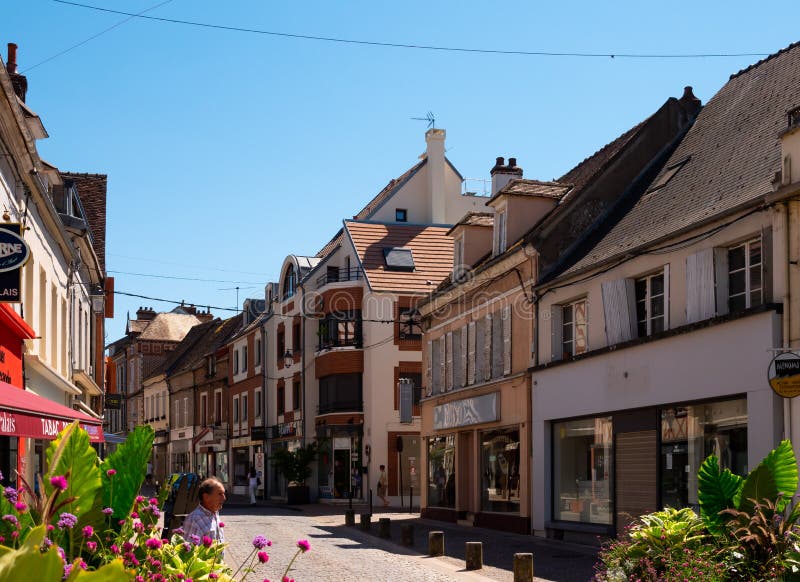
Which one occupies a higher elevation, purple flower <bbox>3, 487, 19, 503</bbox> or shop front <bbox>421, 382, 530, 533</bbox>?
purple flower <bbox>3, 487, 19, 503</bbox>

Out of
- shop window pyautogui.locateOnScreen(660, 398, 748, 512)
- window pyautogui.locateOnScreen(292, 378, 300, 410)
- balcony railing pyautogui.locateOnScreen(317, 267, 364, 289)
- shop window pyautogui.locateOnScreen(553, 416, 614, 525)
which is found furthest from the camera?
window pyautogui.locateOnScreen(292, 378, 300, 410)

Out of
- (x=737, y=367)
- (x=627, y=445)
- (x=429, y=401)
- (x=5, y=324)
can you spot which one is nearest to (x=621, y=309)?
(x=627, y=445)

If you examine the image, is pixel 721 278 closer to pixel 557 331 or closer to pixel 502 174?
pixel 557 331

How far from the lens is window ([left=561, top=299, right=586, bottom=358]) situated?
21875 mm

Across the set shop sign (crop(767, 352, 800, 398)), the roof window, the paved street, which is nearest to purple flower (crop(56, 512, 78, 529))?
the paved street

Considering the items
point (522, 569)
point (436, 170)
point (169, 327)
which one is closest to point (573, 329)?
point (522, 569)

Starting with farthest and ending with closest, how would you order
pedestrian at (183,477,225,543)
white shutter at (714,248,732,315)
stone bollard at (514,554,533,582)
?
white shutter at (714,248,732,315)
stone bollard at (514,554,533,582)
pedestrian at (183,477,225,543)

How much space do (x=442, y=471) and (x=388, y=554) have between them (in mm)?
11152

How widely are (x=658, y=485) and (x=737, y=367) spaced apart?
3309 millimetres

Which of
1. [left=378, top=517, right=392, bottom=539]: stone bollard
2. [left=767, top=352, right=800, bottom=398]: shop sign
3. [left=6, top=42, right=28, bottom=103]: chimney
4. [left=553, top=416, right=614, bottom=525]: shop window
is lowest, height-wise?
[left=378, top=517, right=392, bottom=539]: stone bollard

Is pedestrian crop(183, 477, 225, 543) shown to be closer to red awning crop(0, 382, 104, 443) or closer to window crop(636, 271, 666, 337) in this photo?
red awning crop(0, 382, 104, 443)

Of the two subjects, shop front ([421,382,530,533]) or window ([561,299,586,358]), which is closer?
window ([561,299,586,358])

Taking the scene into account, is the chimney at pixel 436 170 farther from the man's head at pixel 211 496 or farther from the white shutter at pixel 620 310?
the man's head at pixel 211 496

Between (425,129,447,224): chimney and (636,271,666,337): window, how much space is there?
88.4 ft
